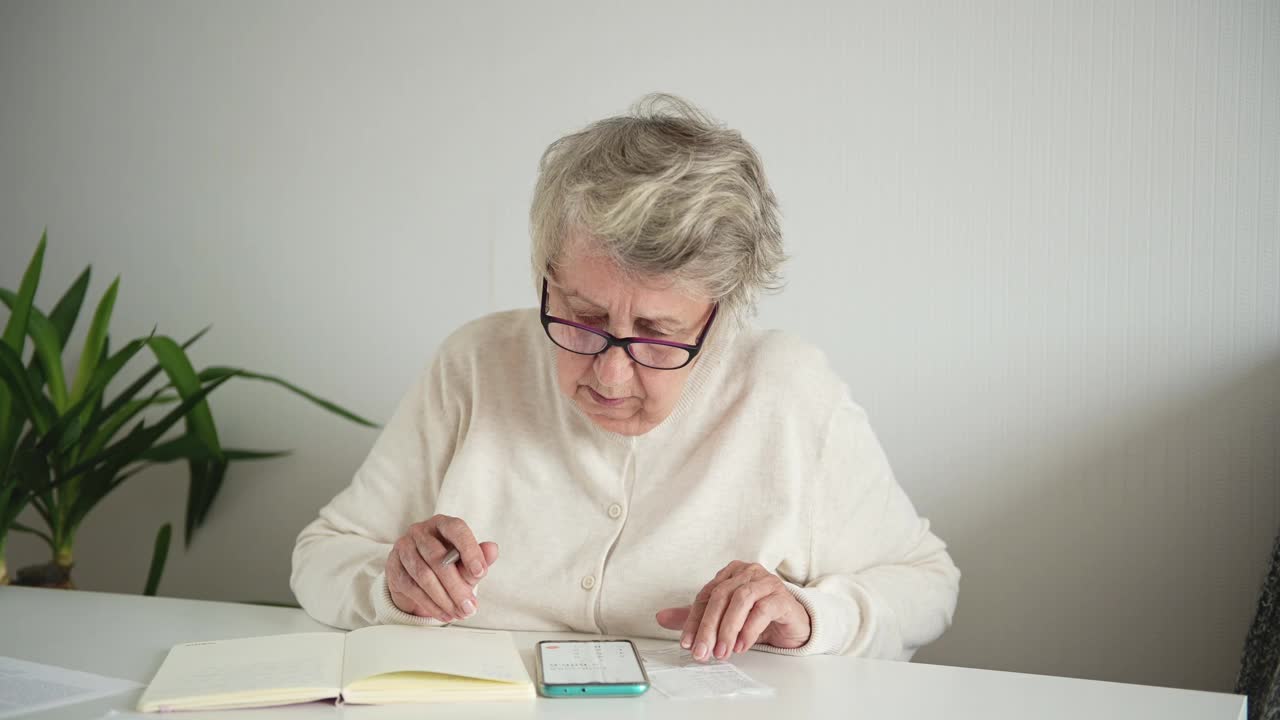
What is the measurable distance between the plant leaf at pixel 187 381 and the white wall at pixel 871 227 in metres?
0.36

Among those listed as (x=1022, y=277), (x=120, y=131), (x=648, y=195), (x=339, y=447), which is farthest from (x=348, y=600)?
(x=120, y=131)

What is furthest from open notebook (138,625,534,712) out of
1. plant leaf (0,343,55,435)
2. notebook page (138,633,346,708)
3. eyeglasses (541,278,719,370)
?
plant leaf (0,343,55,435)

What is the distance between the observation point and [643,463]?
1587mm

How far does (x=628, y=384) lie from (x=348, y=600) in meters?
0.52

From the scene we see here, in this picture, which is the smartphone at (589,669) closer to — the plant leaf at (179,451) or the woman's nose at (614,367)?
the woman's nose at (614,367)

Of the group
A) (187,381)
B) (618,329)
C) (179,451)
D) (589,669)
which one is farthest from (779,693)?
(179,451)

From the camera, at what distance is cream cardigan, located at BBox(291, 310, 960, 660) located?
4.94 feet

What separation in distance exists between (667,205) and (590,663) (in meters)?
0.61

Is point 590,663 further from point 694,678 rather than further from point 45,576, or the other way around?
point 45,576

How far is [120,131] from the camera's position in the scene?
2.54m

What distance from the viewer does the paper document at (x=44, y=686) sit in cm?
113

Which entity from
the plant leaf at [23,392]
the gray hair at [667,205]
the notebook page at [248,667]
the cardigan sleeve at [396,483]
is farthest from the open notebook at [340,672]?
the plant leaf at [23,392]

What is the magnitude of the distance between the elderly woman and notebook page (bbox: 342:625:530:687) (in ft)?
0.14

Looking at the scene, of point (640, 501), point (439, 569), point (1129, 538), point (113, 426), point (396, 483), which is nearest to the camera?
point (439, 569)
